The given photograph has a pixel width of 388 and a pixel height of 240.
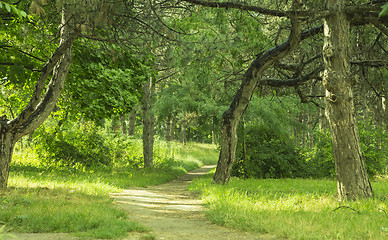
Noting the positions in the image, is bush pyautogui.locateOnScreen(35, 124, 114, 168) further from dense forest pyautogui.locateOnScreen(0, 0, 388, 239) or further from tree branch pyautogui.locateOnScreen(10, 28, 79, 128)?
tree branch pyautogui.locateOnScreen(10, 28, 79, 128)

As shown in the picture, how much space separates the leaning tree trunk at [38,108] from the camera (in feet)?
26.7

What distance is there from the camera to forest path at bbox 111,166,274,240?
17.2 feet

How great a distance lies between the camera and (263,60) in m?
10.7

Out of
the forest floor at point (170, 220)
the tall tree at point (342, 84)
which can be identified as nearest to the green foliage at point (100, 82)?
the forest floor at point (170, 220)

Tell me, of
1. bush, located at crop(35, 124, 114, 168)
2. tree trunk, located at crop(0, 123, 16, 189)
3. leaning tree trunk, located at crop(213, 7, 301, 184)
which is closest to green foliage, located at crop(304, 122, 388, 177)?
leaning tree trunk, located at crop(213, 7, 301, 184)

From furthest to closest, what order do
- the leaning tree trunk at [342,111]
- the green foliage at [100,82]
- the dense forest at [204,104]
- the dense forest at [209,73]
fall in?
the green foliage at [100,82] < the dense forest at [209,73] < the leaning tree trunk at [342,111] < the dense forest at [204,104]

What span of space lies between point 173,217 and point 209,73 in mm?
7609

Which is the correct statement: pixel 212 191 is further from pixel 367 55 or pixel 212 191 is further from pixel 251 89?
pixel 367 55

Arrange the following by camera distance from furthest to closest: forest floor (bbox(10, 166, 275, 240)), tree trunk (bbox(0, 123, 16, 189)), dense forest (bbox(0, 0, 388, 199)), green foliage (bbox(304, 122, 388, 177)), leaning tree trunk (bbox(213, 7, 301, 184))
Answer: green foliage (bbox(304, 122, 388, 177))
leaning tree trunk (bbox(213, 7, 301, 184))
tree trunk (bbox(0, 123, 16, 189))
dense forest (bbox(0, 0, 388, 199))
forest floor (bbox(10, 166, 275, 240))

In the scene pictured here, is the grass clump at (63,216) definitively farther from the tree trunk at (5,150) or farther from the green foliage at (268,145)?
the green foliage at (268,145)

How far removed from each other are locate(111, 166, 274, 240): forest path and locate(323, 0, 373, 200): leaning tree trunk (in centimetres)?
352

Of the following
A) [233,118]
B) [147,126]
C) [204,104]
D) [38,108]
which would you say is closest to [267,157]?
[204,104]

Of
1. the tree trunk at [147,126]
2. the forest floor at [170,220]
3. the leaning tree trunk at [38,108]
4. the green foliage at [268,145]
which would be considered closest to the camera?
the forest floor at [170,220]

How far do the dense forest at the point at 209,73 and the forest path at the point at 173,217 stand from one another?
2.78m
